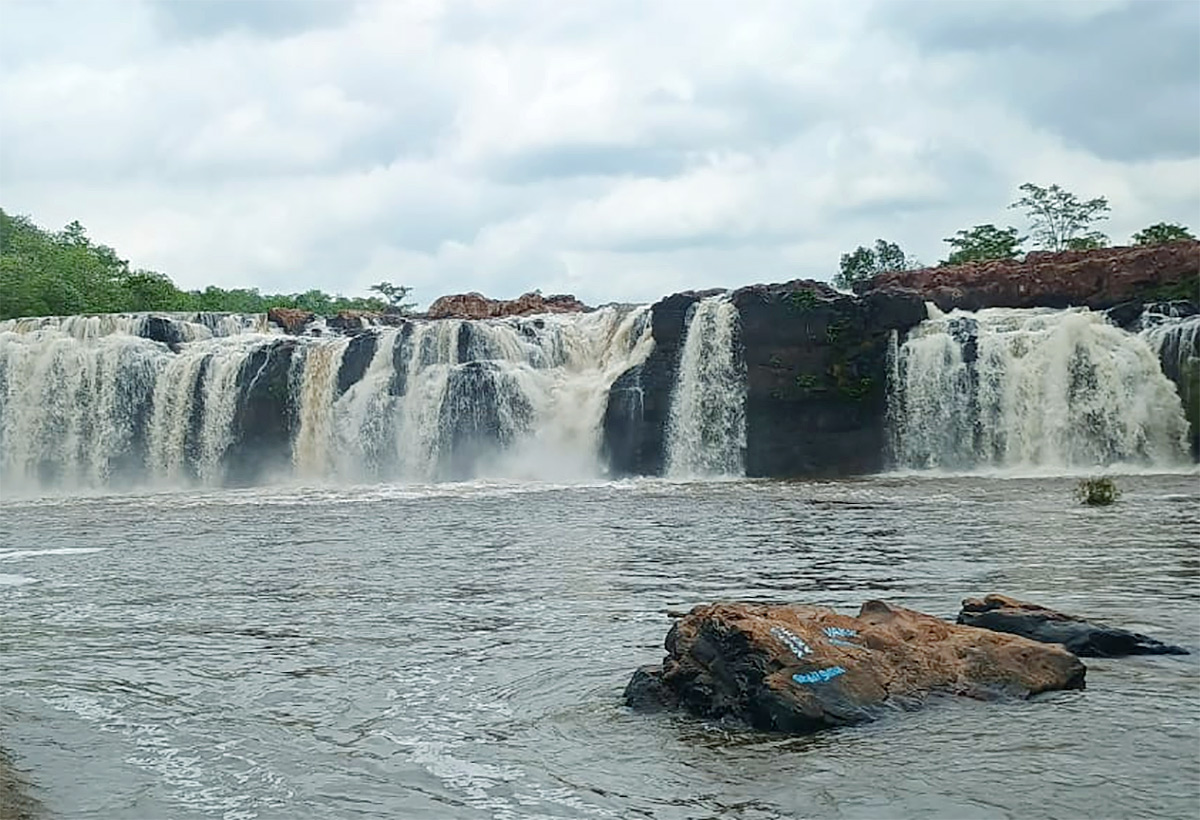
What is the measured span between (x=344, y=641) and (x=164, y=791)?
3.88 m

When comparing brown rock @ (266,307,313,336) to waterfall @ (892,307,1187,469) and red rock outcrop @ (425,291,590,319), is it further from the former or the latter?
waterfall @ (892,307,1187,469)

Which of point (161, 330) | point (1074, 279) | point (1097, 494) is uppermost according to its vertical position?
point (1074, 279)

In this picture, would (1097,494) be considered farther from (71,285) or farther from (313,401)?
(71,285)

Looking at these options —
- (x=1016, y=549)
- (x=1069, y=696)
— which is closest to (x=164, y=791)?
(x=1069, y=696)

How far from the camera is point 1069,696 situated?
282 inches

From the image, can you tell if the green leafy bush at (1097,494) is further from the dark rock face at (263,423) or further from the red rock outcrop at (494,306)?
the red rock outcrop at (494,306)

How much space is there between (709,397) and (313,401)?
11.7 m

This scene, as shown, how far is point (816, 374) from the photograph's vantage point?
3609 cm

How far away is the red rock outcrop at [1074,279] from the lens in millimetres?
35875

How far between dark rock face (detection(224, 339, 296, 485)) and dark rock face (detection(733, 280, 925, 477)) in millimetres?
13518

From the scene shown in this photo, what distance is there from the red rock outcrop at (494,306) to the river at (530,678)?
1484 inches

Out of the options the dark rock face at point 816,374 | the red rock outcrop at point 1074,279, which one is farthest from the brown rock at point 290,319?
the red rock outcrop at point 1074,279

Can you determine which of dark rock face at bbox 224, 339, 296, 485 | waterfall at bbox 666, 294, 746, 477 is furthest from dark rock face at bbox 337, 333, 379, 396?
waterfall at bbox 666, 294, 746, 477

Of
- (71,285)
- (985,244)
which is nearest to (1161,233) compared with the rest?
(985,244)
